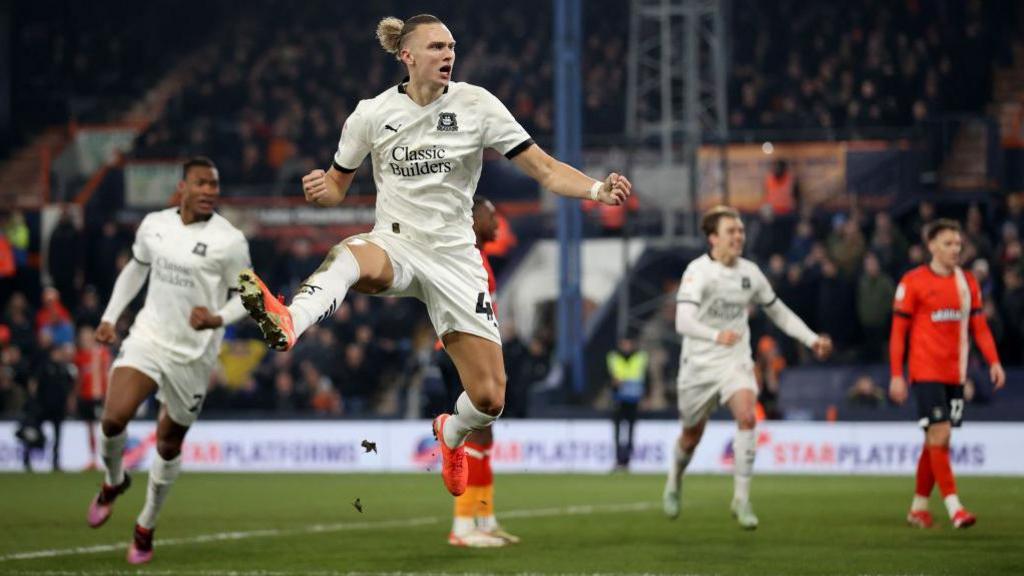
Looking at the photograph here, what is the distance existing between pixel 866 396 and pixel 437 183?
1515 centimetres

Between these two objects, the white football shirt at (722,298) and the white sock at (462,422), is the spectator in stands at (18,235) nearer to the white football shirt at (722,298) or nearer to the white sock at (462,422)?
the white football shirt at (722,298)

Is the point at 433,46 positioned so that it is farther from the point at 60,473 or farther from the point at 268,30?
the point at 268,30

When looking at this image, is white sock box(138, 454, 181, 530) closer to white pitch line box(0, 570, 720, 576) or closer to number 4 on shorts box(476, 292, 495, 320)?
white pitch line box(0, 570, 720, 576)

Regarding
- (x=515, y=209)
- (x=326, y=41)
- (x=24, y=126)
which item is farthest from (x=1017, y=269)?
(x=24, y=126)

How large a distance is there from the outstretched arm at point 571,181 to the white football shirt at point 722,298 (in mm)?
4477

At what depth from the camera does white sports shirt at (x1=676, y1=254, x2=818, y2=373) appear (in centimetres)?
1273

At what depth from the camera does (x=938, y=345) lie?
12.4m

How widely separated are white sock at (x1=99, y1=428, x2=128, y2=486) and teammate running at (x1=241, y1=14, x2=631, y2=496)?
2.98 m

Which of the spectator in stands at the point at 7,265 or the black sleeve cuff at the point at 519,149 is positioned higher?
the black sleeve cuff at the point at 519,149

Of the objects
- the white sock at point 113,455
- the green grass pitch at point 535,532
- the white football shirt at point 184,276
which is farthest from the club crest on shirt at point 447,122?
the white sock at point 113,455

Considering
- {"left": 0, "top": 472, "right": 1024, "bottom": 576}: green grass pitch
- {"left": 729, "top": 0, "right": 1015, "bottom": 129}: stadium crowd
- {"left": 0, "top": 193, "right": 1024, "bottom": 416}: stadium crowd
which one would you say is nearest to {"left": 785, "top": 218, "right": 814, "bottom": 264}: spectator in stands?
{"left": 0, "top": 193, "right": 1024, "bottom": 416}: stadium crowd

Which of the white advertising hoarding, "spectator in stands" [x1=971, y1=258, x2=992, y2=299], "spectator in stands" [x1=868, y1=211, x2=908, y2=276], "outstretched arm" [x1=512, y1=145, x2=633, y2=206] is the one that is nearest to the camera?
"outstretched arm" [x1=512, y1=145, x2=633, y2=206]

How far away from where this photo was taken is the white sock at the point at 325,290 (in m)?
7.61

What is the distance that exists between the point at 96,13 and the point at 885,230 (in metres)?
21.1
